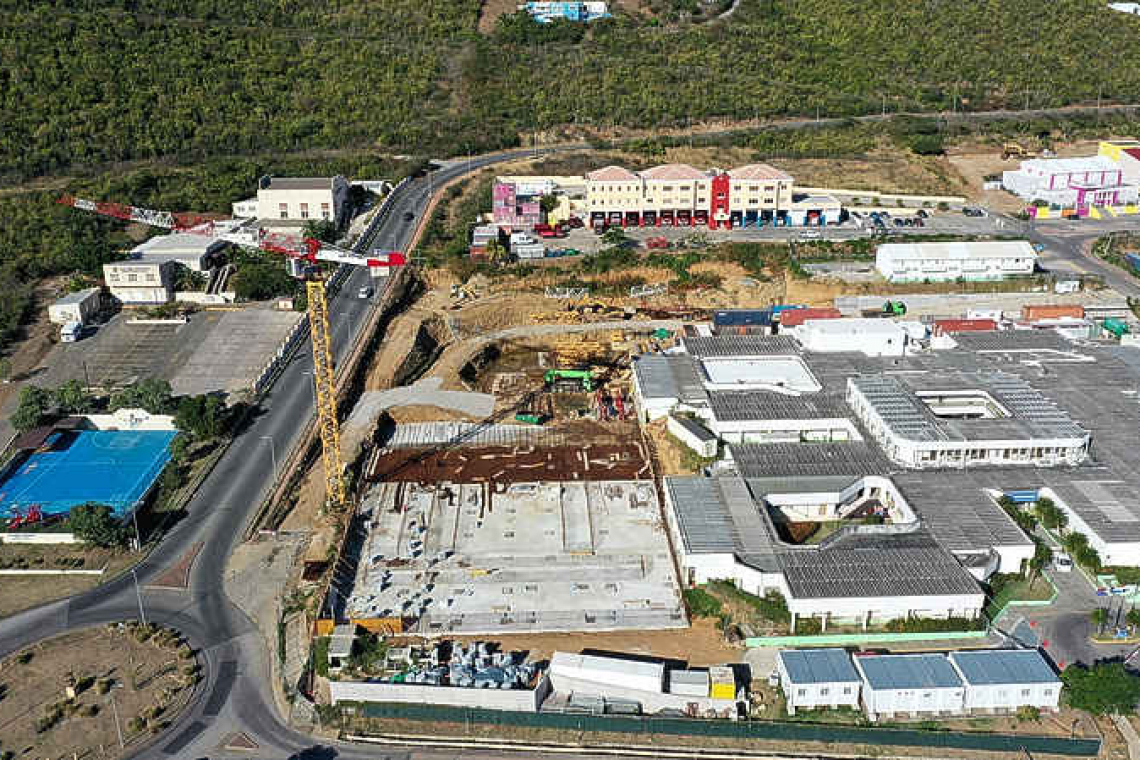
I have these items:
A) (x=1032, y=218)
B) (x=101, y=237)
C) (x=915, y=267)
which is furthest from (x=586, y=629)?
(x=1032, y=218)

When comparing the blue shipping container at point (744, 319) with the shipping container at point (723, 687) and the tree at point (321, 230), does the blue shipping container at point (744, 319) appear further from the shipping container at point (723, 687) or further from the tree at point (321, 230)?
the shipping container at point (723, 687)

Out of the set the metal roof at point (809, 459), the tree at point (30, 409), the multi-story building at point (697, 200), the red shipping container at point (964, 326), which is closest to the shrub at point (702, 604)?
the metal roof at point (809, 459)

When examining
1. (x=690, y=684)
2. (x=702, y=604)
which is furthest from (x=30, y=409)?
(x=690, y=684)

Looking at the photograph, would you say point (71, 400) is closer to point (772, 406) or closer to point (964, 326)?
point (772, 406)

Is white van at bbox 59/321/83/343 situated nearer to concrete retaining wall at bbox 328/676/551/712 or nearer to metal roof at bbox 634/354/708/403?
metal roof at bbox 634/354/708/403

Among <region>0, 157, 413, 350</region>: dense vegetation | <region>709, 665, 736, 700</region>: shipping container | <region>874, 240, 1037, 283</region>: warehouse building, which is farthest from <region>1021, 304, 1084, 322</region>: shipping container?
<region>0, 157, 413, 350</region>: dense vegetation

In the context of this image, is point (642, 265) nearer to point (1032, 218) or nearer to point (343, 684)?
point (1032, 218)
